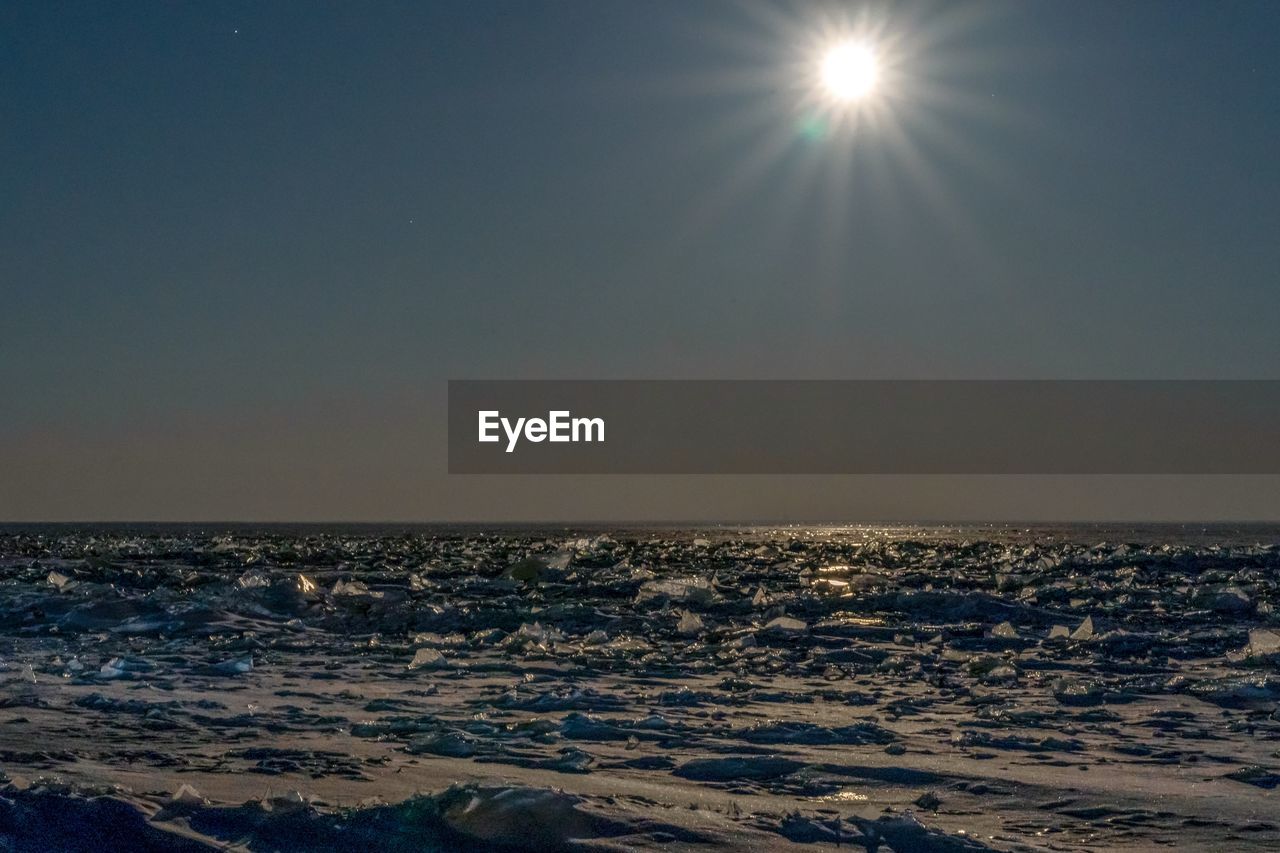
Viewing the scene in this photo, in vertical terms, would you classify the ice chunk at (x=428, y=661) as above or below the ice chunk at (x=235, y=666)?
below

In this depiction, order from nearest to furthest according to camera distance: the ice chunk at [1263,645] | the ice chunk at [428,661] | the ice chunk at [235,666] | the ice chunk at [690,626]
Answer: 1. the ice chunk at [235,666]
2. the ice chunk at [428,661]
3. the ice chunk at [1263,645]
4. the ice chunk at [690,626]

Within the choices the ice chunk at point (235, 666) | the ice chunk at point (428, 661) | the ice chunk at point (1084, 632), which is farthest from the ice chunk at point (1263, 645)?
the ice chunk at point (235, 666)

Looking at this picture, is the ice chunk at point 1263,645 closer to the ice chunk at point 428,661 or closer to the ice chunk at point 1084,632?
the ice chunk at point 1084,632

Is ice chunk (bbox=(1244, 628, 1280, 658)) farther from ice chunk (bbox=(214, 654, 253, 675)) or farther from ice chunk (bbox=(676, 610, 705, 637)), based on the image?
ice chunk (bbox=(214, 654, 253, 675))

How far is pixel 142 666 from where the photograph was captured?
287 inches

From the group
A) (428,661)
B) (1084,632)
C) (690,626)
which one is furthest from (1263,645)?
(428,661)

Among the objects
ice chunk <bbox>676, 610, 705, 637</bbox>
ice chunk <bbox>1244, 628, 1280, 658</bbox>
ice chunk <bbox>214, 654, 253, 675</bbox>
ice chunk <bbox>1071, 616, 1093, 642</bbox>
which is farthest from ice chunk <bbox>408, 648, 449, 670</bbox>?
ice chunk <bbox>1244, 628, 1280, 658</bbox>

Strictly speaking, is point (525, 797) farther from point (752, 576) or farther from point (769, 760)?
point (752, 576)

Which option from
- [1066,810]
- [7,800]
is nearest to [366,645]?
[7,800]

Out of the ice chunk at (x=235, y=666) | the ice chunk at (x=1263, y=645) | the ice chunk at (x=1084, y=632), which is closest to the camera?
the ice chunk at (x=235, y=666)

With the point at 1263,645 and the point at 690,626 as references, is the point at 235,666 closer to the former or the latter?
the point at 690,626

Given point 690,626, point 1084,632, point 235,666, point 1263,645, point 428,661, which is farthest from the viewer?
point 690,626

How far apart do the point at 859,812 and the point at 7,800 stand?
2.67 m

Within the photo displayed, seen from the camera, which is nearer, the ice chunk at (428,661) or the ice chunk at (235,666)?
the ice chunk at (235,666)
